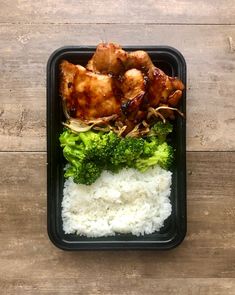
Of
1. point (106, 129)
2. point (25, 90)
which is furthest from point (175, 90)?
point (25, 90)

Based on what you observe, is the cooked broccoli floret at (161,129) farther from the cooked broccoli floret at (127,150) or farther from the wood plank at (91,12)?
the wood plank at (91,12)

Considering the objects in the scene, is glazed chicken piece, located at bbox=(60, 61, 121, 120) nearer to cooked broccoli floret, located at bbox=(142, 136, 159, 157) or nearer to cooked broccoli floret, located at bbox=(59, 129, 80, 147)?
cooked broccoli floret, located at bbox=(59, 129, 80, 147)

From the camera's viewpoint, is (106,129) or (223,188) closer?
(106,129)

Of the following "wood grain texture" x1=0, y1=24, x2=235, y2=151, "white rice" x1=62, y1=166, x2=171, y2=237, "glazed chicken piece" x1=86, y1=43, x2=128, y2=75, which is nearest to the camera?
"glazed chicken piece" x1=86, y1=43, x2=128, y2=75

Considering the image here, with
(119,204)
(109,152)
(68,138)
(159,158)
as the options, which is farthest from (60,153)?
(159,158)

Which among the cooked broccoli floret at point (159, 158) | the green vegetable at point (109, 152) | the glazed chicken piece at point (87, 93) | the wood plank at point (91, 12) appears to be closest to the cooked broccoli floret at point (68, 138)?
the green vegetable at point (109, 152)

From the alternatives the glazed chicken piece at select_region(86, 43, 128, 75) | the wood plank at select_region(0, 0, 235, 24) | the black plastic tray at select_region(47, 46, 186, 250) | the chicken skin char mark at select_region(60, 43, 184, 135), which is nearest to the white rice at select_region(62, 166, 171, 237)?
the black plastic tray at select_region(47, 46, 186, 250)

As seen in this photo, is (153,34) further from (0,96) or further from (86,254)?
(86,254)

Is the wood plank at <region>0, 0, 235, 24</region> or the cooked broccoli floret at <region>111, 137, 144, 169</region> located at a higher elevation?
the wood plank at <region>0, 0, 235, 24</region>

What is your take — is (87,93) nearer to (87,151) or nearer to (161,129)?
(87,151)
